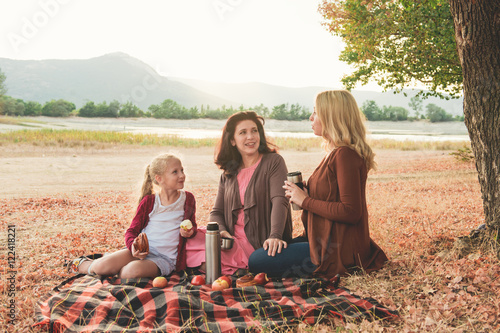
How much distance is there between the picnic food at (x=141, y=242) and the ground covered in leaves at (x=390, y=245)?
567 millimetres

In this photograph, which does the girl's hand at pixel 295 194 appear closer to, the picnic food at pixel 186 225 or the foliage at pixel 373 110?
the picnic food at pixel 186 225

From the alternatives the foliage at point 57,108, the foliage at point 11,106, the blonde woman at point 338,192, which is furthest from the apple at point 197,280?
the foliage at point 57,108

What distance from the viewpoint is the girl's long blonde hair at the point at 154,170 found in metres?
3.76

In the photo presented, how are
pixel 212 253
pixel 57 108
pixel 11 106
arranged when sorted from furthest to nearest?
pixel 57 108
pixel 11 106
pixel 212 253

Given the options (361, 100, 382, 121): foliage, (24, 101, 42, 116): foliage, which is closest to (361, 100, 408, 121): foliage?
(361, 100, 382, 121): foliage

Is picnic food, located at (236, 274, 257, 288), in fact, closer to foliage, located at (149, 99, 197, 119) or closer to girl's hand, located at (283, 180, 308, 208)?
girl's hand, located at (283, 180, 308, 208)

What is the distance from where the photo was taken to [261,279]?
3.33 meters

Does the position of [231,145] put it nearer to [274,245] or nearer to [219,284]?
[274,245]

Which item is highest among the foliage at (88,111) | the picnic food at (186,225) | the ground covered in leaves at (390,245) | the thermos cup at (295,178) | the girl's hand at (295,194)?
the foliage at (88,111)

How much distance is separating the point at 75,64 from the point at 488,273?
1148 inches

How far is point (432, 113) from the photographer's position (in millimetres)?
22266

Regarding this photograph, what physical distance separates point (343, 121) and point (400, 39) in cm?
776

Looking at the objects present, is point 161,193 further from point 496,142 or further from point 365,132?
point 496,142

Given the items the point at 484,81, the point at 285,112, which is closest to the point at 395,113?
the point at 285,112
